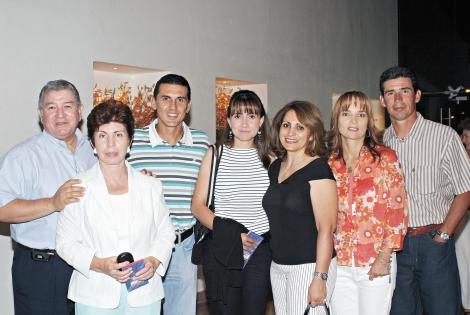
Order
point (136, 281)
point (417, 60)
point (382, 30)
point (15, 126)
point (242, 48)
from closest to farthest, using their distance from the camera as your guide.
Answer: point (136, 281) < point (15, 126) < point (242, 48) < point (382, 30) < point (417, 60)

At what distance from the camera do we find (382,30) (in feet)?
33.2

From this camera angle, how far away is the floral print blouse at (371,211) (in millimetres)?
2998

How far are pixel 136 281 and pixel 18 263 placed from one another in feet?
2.63

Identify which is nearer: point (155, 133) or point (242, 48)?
point (155, 133)

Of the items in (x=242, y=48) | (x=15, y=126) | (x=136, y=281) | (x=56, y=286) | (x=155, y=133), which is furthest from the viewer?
(x=242, y=48)

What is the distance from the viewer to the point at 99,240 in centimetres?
263

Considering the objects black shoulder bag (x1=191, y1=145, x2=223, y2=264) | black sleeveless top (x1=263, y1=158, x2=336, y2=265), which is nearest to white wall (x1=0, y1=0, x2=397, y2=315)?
black shoulder bag (x1=191, y1=145, x2=223, y2=264)

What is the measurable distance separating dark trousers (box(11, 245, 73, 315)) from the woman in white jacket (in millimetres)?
319

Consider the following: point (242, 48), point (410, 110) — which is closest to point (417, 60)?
point (242, 48)

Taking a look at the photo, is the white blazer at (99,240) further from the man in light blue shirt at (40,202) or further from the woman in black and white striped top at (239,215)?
the woman in black and white striped top at (239,215)

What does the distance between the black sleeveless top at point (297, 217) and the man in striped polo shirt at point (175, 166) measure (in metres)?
0.69

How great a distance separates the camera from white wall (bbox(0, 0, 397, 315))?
420cm

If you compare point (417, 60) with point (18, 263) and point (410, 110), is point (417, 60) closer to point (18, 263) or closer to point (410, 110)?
point (410, 110)

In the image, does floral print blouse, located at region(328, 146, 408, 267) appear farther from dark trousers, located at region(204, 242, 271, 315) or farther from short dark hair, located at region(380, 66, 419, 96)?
short dark hair, located at region(380, 66, 419, 96)
